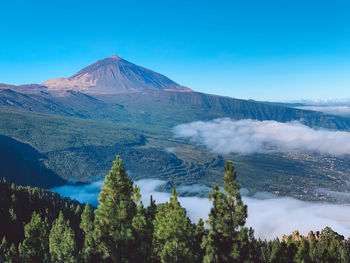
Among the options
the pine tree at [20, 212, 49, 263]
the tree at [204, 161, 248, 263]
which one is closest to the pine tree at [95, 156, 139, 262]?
the tree at [204, 161, 248, 263]

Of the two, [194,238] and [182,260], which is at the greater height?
[182,260]

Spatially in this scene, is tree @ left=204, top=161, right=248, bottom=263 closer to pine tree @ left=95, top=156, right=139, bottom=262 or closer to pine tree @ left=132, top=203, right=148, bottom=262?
pine tree @ left=132, top=203, right=148, bottom=262

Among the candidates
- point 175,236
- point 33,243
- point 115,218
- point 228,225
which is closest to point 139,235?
point 115,218

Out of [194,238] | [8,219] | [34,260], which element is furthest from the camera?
[8,219]

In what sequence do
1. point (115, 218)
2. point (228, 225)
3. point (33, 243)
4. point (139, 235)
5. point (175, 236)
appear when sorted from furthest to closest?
point (33, 243)
point (139, 235)
point (175, 236)
point (228, 225)
point (115, 218)

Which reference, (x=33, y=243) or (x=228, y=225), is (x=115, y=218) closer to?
(x=228, y=225)

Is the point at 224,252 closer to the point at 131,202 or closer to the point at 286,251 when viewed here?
the point at 131,202

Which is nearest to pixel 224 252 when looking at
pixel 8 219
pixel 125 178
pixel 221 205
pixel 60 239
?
pixel 221 205
